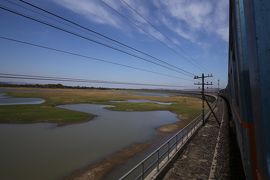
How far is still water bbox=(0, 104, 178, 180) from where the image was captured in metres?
13.5

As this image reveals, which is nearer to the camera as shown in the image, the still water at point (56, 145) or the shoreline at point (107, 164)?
the shoreline at point (107, 164)

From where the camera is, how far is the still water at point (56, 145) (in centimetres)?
1348

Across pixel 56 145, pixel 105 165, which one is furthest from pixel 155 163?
pixel 56 145

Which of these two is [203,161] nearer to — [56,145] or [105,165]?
[105,165]

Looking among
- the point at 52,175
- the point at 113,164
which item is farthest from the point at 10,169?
the point at 113,164

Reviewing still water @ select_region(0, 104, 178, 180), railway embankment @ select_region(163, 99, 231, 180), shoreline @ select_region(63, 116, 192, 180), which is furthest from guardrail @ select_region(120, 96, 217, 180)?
still water @ select_region(0, 104, 178, 180)

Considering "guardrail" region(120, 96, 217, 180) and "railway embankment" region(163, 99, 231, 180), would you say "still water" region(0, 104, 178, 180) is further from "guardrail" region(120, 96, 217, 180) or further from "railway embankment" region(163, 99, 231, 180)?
"railway embankment" region(163, 99, 231, 180)

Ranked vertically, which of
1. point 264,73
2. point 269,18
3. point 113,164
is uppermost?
point 269,18

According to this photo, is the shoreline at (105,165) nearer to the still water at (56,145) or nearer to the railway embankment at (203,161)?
the still water at (56,145)

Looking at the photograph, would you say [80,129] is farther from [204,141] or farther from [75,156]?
[204,141]

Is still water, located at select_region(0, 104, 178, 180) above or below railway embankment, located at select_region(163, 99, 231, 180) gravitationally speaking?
below

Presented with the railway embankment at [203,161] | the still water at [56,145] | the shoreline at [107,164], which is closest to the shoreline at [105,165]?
the shoreline at [107,164]

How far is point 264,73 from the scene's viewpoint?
1896 millimetres

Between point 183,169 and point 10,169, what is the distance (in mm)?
10951
